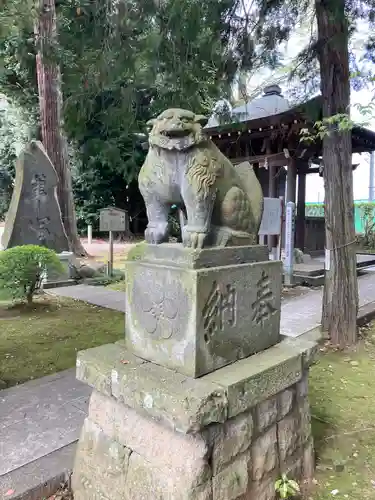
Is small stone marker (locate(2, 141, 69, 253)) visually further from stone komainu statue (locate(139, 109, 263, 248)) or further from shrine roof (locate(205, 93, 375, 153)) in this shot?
stone komainu statue (locate(139, 109, 263, 248))

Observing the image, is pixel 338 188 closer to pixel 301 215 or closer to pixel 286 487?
pixel 286 487

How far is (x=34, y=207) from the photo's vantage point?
301 inches

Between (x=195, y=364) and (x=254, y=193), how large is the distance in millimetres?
1021

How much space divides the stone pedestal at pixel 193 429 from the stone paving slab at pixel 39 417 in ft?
1.27

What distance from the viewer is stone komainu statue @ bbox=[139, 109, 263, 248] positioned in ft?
5.98

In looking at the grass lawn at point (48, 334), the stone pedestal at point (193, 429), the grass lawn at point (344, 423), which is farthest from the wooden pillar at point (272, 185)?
the stone pedestal at point (193, 429)

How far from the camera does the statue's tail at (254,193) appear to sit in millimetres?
2178

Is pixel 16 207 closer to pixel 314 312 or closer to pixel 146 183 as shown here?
pixel 314 312

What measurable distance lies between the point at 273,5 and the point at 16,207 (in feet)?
18.3

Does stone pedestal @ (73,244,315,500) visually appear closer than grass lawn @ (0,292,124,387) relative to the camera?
Yes

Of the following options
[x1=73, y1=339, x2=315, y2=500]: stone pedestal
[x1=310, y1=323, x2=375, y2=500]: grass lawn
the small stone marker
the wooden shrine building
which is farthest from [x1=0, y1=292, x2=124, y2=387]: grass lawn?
the wooden shrine building

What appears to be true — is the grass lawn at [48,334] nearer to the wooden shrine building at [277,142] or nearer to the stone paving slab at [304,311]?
the stone paving slab at [304,311]

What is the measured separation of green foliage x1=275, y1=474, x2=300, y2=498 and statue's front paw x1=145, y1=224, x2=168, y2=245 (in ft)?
4.49

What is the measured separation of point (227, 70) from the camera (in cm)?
456
